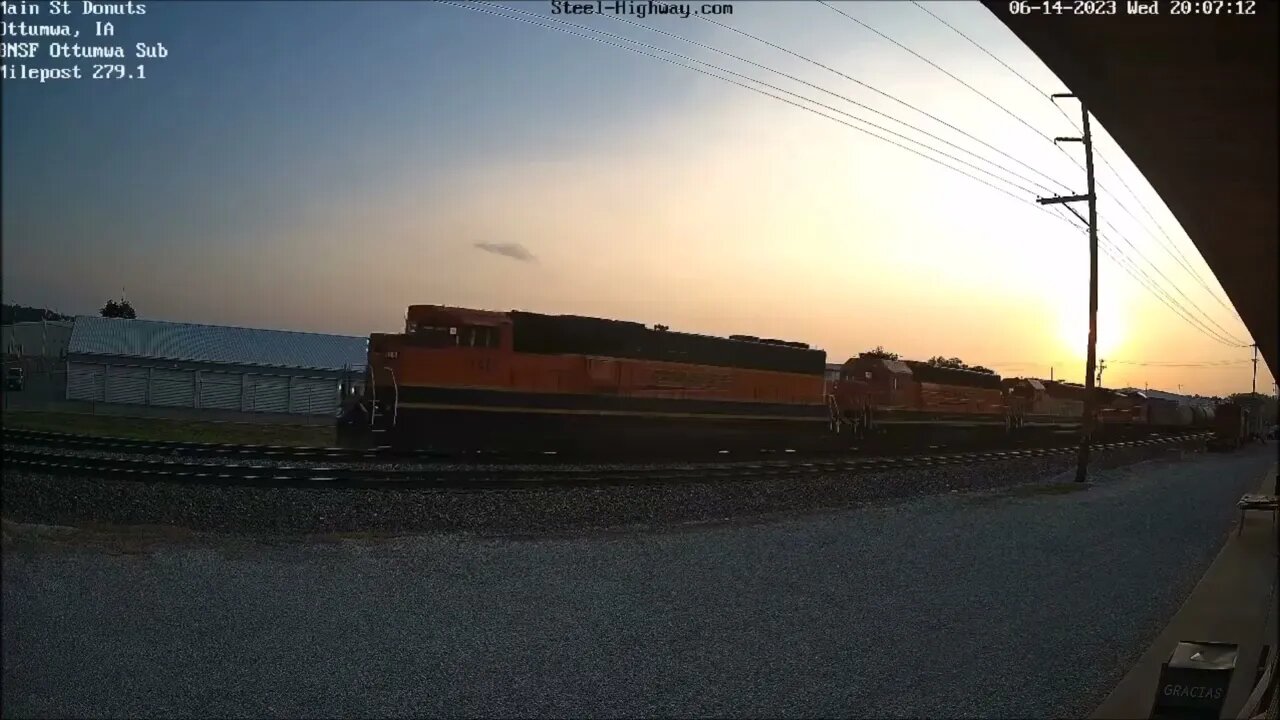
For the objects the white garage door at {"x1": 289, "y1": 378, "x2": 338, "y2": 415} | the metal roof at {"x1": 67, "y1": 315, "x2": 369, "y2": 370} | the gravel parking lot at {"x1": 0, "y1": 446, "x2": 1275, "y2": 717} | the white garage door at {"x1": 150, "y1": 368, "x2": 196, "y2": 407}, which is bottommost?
the gravel parking lot at {"x1": 0, "y1": 446, "x2": 1275, "y2": 717}

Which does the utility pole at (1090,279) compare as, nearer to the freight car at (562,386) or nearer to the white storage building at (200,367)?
the freight car at (562,386)

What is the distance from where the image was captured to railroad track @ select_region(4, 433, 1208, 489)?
809 cm

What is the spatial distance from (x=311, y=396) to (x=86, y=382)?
31.2ft

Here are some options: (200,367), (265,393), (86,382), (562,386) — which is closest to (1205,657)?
(86,382)

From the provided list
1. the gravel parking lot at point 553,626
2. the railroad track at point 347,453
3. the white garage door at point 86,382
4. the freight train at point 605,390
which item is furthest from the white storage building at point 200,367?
the freight train at point 605,390

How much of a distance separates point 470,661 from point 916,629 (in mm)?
4683

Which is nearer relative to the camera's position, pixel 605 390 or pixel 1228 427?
pixel 605 390

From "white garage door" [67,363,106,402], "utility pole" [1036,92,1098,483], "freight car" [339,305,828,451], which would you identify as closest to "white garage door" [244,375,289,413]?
"freight car" [339,305,828,451]

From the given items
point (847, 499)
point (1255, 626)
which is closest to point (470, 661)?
point (1255, 626)

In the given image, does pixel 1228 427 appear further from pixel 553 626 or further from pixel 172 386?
pixel 172 386

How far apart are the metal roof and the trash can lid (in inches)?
277

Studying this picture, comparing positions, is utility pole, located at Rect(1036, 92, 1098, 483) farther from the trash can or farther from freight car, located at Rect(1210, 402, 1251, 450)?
freight car, located at Rect(1210, 402, 1251, 450)

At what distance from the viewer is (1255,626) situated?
8320mm

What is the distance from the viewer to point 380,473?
12.3 m
